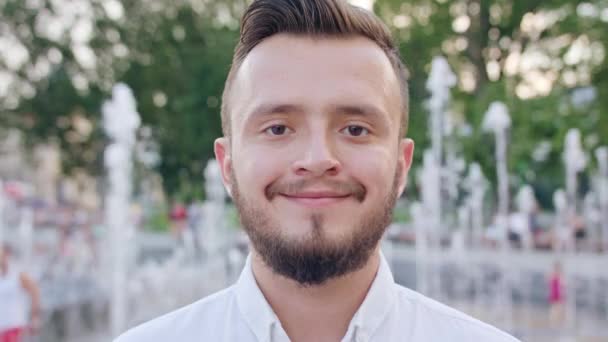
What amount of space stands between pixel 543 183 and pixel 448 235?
5860mm

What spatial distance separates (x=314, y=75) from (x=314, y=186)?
0.20m

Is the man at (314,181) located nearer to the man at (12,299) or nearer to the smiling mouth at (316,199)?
the smiling mouth at (316,199)

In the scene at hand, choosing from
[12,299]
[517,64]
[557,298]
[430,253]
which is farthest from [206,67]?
[12,299]

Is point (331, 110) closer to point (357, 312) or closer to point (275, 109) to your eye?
point (275, 109)

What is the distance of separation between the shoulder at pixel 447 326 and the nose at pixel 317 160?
364mm

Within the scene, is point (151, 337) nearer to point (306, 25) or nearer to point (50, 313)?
point (306, 25)

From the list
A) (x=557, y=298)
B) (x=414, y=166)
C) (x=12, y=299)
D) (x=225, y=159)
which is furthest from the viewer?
(x=414, y=166)

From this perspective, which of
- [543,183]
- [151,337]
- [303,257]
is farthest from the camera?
[543,183]

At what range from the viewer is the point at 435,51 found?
21.4 m

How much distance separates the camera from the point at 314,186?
4.58 feet

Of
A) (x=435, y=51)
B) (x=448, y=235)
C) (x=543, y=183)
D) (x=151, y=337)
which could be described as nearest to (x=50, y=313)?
(x=151, y=337)

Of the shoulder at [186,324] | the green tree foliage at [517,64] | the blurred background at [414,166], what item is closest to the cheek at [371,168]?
the shoulder at [186,324]

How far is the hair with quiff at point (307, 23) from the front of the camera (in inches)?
57.9

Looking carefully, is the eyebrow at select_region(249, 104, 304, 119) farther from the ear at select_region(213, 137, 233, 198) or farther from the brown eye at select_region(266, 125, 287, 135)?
the ear at select_region(213, 137, 233, 198)
